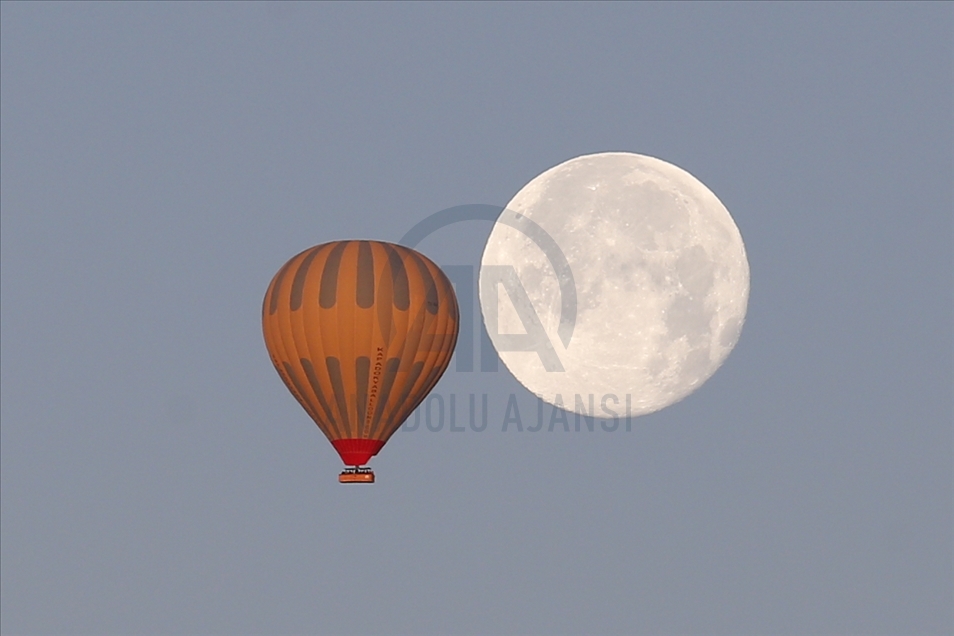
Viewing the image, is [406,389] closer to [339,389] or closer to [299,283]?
[339,389]

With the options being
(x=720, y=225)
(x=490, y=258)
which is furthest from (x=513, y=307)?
(x=720, y=225)

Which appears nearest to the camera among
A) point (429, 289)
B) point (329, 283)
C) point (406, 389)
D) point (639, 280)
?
point (639, 280)

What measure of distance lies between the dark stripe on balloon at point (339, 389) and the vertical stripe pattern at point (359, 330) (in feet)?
0.08

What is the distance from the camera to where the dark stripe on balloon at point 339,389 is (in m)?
52.2

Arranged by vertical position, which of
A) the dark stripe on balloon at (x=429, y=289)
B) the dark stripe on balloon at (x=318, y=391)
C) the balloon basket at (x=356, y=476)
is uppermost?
the dark stripe on balloon at (x=429, y=289)

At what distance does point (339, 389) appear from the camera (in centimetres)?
5247

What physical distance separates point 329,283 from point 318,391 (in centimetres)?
284

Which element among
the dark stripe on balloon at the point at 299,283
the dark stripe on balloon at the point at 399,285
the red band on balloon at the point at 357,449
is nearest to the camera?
the dark stripe on balloon at the point at 399,285

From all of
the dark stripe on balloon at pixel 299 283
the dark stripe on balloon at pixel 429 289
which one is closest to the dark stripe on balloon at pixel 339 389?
the dark stripe on balloon at pixel 299 283

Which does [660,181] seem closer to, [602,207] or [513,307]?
[602,207]

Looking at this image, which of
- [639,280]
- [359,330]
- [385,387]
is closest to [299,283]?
[359,330]

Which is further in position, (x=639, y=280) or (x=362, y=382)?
(x=362, y=382)

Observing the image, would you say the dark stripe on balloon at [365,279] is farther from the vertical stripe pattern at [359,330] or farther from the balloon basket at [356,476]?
A: the balloon basket at [356,476]

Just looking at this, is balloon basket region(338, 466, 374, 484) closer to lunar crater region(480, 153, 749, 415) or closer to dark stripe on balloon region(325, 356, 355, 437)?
dark stripe on balloon region(325, 356, 355, 437)
